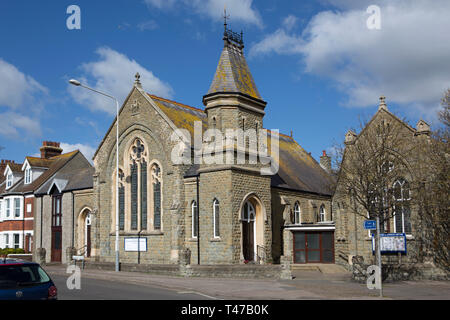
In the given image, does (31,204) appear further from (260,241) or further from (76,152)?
(260,241)

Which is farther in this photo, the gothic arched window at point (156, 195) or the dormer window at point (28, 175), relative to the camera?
the dormer window at point (28, 175)

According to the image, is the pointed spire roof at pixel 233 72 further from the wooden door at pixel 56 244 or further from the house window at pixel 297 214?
the wooden door at pixel 56 244

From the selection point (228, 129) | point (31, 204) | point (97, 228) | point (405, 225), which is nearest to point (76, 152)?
point (31, 204)

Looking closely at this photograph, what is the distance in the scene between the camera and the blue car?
9.77 meters

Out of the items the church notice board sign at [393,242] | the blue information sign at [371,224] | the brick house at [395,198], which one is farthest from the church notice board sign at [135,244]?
the blue information sign at [371,224]

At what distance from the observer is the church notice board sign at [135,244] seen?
31891mm

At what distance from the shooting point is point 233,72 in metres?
29.7

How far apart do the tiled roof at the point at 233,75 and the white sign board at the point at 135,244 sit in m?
11.0

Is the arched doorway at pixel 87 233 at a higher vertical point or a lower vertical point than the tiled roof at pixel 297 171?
lower

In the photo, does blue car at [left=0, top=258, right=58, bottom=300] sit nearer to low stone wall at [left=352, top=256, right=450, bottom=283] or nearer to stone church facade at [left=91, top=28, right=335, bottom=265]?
stone church facade at [left=91, top=28, right=335, bottom=265]

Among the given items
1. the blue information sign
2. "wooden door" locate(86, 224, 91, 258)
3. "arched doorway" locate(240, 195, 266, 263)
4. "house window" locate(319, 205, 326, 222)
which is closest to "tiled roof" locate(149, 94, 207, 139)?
"arched doorway" locate(240, 195, 266, 263)

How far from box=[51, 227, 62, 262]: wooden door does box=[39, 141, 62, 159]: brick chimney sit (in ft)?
40.9

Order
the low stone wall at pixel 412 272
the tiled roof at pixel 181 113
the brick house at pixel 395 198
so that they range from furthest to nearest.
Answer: the tiled roof at pixel 181 113 → the brick house at pixel 395 198 → the low stone wall at pixel 412 272

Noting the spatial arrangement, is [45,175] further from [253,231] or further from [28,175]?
[253,231]
